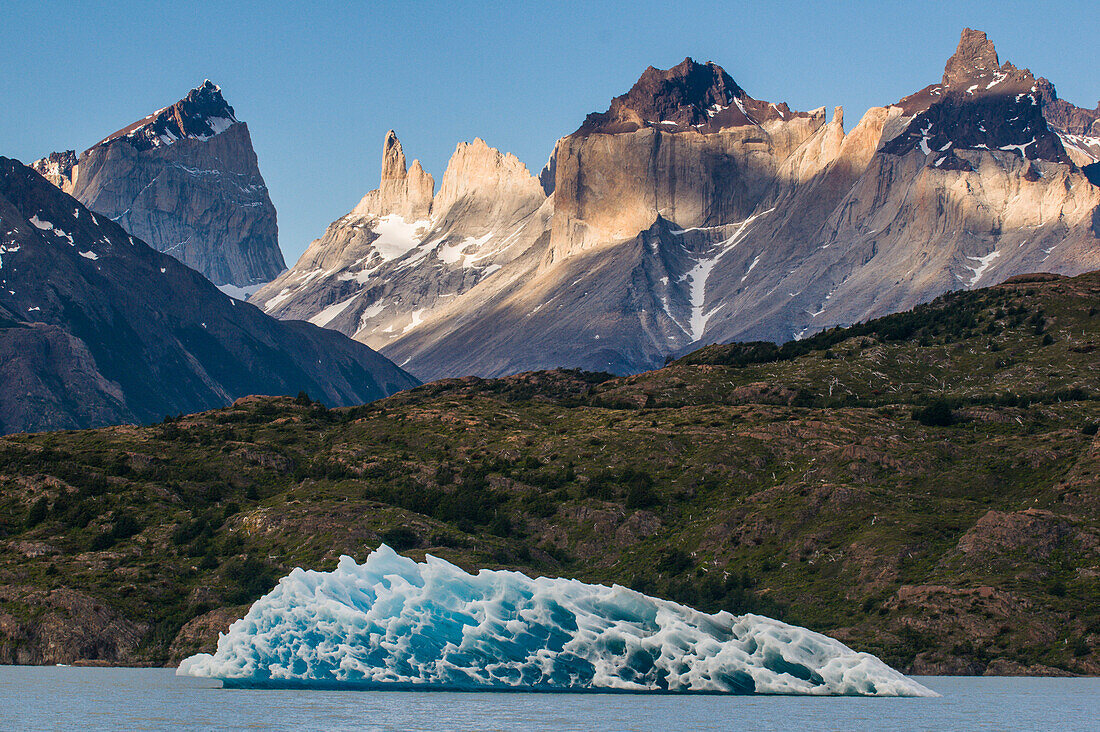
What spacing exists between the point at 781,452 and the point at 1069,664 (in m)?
73.8

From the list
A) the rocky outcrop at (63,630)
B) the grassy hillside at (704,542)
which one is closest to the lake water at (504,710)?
the grassy hillside at (704,542)

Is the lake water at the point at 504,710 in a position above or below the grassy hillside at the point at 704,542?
below

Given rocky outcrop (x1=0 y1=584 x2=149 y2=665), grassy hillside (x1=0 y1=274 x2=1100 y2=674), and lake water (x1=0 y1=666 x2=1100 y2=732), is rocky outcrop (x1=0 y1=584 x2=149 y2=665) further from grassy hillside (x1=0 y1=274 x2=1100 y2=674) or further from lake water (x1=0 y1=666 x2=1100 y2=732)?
lake water (x1=0 y1=666 x2=1100 y2=732)

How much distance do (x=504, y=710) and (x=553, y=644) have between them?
7.22 meters

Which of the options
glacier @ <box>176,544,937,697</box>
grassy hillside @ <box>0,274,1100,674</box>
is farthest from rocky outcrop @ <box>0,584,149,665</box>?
glacier @ <box>176,544,937,697</box>

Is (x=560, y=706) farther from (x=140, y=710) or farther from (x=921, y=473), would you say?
(x=921, y=473)

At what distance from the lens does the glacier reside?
9700 cm

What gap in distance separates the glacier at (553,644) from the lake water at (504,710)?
2.03m

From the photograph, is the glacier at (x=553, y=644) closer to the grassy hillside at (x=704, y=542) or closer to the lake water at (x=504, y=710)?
the lake water at (x=504, y=710)

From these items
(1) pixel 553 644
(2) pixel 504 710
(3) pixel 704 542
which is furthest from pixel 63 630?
(3) pixel 704 542

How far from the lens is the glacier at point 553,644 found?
318 ft

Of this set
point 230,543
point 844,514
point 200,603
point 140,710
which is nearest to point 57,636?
point 200,603

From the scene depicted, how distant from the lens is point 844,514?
170000mm

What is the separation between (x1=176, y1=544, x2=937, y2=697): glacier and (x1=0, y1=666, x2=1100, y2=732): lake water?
2.03 m
